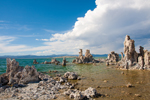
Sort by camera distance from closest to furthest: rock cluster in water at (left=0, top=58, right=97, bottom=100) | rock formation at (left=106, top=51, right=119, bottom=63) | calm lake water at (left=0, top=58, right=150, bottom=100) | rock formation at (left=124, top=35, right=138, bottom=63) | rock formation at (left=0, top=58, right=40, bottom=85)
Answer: rock cluster in water at (left=0, top=58, right=97, bottom=100), calm lake water at (left=0, top=58, right=150, bottom=100), rock formation at (left=0, top=58, right=40, bottom=85), rock formation at (left=124, top=35, right=138, bottom=63), rock formation at (left=106, top=51, right=119, bottom=63)

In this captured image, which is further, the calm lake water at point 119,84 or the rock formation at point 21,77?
the rock formation at point 21,77

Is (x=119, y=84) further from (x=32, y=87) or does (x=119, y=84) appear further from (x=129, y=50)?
(x=129, y=50)

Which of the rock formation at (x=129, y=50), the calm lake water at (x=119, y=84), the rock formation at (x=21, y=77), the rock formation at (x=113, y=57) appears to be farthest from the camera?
the rock formation at (x=113, y=57)

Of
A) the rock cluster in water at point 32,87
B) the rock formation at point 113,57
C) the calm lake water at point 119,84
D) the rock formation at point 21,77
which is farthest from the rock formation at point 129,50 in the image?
the rock formation at point 113,57

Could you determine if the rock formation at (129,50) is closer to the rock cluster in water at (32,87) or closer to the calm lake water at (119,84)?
the calm lake water at (119,84)

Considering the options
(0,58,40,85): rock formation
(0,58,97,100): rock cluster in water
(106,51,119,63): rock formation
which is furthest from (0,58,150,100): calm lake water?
(106,51,119,63): rock formation

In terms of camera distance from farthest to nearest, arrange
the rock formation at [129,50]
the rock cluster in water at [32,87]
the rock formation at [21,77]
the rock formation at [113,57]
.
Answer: the rock formation at [113,57], the rock formation at [129,50], the rock formation at [21,77], the rock cluster in water at [32,87]

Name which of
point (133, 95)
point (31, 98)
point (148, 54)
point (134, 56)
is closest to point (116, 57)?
point (134, 56)

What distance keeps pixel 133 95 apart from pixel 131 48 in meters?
32.4

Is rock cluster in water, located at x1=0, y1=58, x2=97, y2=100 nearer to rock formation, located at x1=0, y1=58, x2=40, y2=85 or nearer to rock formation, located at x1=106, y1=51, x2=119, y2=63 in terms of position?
rock formation, located at x1=0, y1=58, x2=40, y2=85

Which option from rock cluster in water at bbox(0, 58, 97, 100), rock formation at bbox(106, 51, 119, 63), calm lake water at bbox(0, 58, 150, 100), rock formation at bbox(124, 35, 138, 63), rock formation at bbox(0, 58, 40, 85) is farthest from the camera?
rock formation at bbox(106, 51, 119, 63)

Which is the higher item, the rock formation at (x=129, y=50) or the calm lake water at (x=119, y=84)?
the rock formation at (x=129, y=50)

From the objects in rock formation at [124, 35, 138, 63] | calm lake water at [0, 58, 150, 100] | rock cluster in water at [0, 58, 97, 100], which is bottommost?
calm lake water at [0, 58, 150, 100]

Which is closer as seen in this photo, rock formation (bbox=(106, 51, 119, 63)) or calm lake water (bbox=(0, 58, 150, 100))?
calm lake water (bbox=(0, 58, 150, 100))
